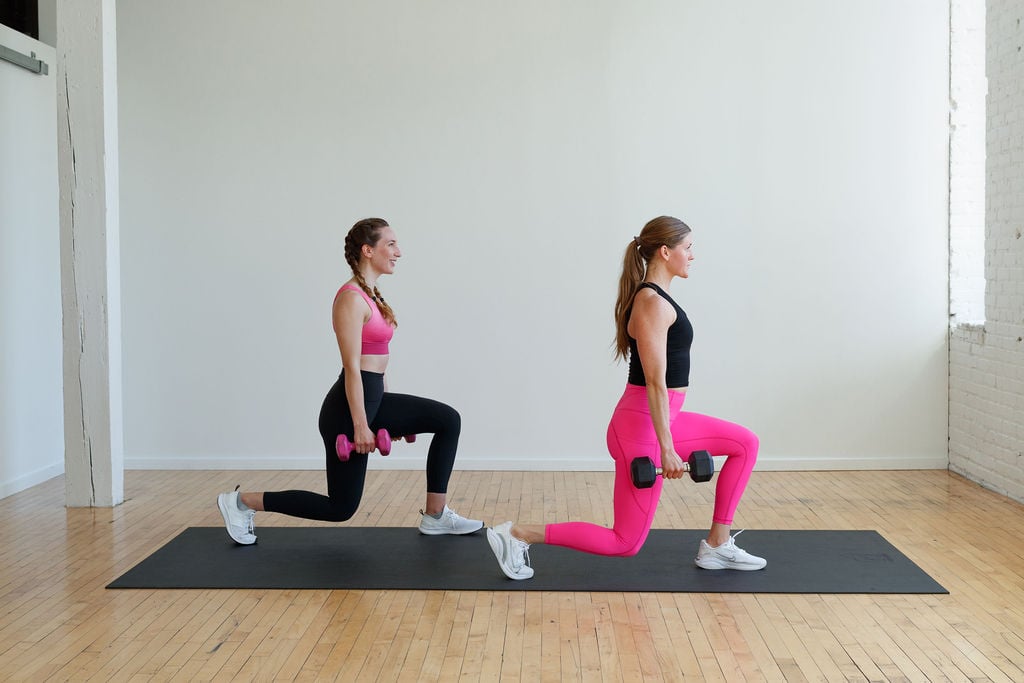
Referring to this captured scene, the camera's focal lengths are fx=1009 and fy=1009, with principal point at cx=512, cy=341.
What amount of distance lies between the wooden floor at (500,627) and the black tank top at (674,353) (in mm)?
739

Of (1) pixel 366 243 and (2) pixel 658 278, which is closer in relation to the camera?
(2) pixel 658 278

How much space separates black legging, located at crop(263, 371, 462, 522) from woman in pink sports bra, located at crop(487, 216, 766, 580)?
0.67 m

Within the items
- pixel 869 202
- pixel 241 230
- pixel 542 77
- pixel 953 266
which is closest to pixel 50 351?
pixel 241 230

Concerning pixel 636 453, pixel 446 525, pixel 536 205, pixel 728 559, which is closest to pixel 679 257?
pixel 636 453

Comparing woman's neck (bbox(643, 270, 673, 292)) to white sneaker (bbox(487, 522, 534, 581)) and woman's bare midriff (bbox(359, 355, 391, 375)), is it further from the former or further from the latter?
woman's bare midriff (bbox(359, 355, 391, 375))

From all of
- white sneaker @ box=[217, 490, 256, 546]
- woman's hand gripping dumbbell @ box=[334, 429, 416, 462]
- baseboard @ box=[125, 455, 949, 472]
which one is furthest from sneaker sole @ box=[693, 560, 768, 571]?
baseboard @ box=[125, 455, 949, 472]

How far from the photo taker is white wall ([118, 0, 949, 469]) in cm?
579

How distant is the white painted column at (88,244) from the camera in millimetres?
4770

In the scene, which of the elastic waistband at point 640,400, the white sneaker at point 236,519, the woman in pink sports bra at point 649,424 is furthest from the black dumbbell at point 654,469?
the white sneaker at point 236,519

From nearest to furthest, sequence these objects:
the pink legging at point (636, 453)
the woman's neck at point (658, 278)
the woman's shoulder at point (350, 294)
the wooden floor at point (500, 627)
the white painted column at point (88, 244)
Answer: the wooden floor at point (500, 627) < the pink legging at point (636, 453) < the woman's neck at point (658, 278) < the woman's shoulder at point (350, 294) < the white painted column at point (88, 244)

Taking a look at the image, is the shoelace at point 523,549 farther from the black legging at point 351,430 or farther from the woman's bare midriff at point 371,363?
the woman's bare midriff at point 371,363

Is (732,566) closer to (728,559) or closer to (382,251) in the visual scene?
(728,559)

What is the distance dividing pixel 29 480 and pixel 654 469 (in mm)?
3666

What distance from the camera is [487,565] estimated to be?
381cm
